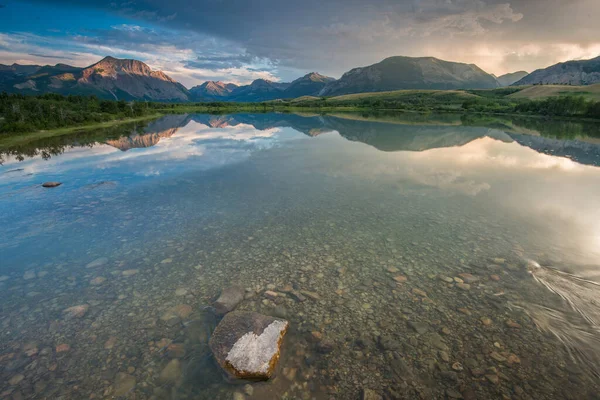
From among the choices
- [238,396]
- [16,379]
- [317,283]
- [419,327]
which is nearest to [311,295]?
[317,283]

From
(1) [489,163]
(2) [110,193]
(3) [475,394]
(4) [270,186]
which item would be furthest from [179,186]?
(1) [489,163]

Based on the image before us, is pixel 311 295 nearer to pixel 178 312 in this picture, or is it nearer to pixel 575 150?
pixel 178 312

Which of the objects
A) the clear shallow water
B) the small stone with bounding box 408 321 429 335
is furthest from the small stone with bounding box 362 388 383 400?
the small stone with bounding box 408 321 429 335

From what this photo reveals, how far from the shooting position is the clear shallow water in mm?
6078

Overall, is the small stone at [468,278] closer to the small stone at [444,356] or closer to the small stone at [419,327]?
→ the small stone at [419,327]

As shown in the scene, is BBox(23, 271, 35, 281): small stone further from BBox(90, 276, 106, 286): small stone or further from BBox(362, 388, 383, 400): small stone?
BBox(362, 388, 383, 400): small stone

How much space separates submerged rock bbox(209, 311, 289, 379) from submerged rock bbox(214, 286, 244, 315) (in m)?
0.63

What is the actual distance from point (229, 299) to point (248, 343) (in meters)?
2.15

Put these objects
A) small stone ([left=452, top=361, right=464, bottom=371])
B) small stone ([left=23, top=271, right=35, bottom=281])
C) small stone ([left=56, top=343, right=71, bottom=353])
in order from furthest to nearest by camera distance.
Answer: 1. small stone ([left=23, top=271, right=35, bottom=281])
2. small stone ([left=56, top=343, right=71, bottom=353])
3. small stone ([left=452, top=361, right=464, bottom=371])

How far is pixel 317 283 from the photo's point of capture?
9312mm

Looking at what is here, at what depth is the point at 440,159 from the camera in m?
29.7

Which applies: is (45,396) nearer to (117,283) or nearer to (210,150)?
(117,283)

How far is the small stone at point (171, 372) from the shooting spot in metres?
6.05

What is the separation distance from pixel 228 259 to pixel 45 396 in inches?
233
